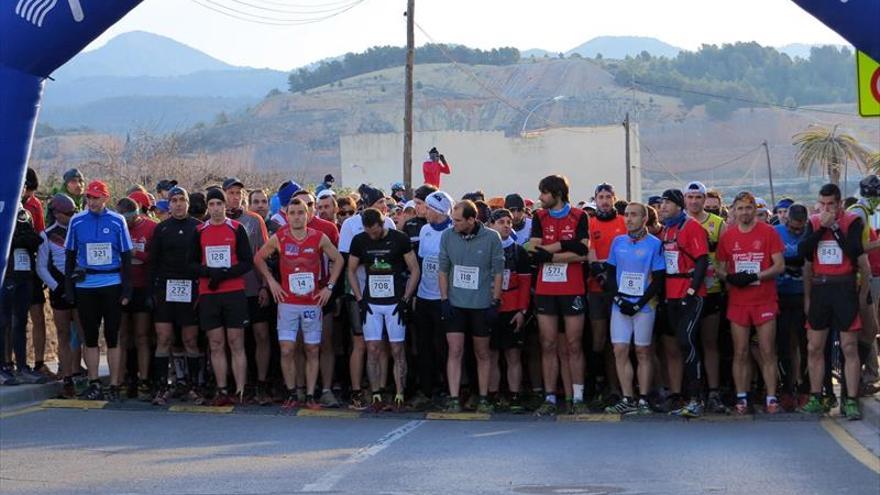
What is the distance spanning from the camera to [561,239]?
14.2 m

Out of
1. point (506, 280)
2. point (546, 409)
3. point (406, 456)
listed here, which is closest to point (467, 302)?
point (506, 280)

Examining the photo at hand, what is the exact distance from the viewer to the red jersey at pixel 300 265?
1439 centimetres

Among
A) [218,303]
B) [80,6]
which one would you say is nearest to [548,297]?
[218,303]

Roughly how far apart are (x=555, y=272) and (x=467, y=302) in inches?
37.7

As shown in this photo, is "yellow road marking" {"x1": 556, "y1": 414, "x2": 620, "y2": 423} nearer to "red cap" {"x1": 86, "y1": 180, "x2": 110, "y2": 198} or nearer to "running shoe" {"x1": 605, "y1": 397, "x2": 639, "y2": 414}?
"running shoe" {"x1": 605, "y1": 397, "x2": 639, "y2": 414}

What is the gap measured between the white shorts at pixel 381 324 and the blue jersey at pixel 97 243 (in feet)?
8.60

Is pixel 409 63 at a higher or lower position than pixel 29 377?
higher

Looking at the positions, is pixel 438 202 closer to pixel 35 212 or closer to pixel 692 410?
pixel 692 410

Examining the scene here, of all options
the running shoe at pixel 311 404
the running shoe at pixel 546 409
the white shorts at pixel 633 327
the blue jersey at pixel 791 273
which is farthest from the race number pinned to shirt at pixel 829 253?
the running shoe at pixel 311 404

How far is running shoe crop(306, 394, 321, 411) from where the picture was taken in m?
14.5

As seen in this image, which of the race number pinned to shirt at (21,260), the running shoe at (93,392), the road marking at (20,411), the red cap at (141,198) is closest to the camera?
the road marking at (20,411)

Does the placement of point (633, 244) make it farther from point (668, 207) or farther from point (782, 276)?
point (782, 276)

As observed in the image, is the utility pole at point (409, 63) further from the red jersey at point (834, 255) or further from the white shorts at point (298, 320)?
the red jersey at point (834, 255)

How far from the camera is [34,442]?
476 inches
